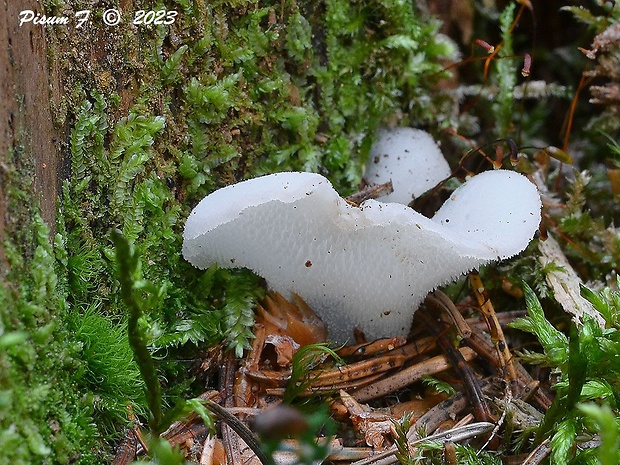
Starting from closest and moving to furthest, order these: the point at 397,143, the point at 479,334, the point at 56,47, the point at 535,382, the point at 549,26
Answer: the point at 56,47 → the point at 535,382 → the point at 479,334 → the point at 397,143 → the point at 549,26

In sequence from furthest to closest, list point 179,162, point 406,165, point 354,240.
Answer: point 406,165
point 179,162
point 354,240

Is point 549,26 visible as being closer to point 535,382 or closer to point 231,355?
point 535,382

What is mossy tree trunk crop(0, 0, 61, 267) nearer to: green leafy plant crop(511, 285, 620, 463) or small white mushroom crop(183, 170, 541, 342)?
small white mushroom crop(183, 170, 541, 342)

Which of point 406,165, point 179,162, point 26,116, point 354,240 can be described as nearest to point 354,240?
point 354,240

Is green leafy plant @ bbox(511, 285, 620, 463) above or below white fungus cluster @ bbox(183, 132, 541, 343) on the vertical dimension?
below

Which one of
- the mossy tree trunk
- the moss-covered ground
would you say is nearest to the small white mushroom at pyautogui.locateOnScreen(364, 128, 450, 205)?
the moss-covered ground

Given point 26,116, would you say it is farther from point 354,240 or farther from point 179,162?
point 354,240

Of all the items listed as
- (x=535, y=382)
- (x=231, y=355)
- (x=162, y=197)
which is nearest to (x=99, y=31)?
(x=162, y=197)

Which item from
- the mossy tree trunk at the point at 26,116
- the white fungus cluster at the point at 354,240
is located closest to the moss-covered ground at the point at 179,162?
the mossy tree trunk at the point at 26,116
